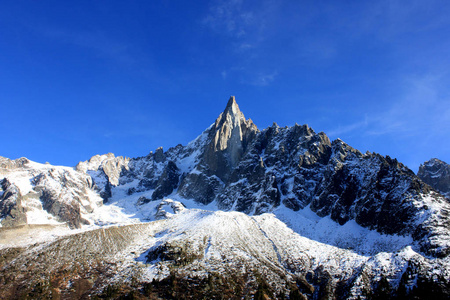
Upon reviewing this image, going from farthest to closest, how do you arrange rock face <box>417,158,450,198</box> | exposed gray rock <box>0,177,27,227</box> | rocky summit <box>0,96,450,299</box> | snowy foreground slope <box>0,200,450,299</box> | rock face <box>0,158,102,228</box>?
rock face <box>0,158,102,228</box>, exposed gray rock <box>0,177,27,227</box>, rock face <box>417,158,450,198</box>, snowy foreground slope <box>0,200,450,299</box>, rocky summit <box>0,96,450,299</box>

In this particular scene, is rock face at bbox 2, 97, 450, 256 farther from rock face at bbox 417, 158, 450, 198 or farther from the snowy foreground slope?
rock face at bbox 417, 158, 450, 198

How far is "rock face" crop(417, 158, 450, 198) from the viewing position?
142 meters

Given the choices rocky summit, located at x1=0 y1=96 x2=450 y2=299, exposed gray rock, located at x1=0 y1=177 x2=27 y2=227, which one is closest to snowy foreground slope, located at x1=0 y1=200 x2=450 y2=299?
rocky summit, located at x1=0 y1=96 x2=450 y2=299

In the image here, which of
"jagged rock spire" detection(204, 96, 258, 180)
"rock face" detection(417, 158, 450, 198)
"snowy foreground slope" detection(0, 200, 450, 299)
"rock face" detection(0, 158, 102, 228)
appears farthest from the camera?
"jagged rock spire" detection(204, 96, 258, 180)

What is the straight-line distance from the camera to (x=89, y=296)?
5938cm

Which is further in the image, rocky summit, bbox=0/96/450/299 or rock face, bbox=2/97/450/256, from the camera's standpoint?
rock face, bbox=2/97/450/256

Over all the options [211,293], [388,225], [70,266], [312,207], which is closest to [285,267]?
[211,293]

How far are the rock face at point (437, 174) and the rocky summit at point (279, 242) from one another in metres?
0.62

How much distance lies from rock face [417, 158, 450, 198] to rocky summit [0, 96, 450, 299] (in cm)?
62

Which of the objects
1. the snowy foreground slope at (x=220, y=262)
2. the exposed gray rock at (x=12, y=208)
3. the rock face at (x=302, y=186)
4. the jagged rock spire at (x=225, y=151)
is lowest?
the snowy foreground slope at (x=220, y=262)

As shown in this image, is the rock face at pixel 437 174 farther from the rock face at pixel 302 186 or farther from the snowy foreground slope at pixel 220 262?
the snowy foreground slope at pixel 220 262

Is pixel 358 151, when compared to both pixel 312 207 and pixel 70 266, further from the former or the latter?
pixel 70 266

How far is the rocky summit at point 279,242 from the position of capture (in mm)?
62344

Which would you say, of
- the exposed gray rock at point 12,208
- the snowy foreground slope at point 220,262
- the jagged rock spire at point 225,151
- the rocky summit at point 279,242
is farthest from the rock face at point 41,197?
the snowy foreground slope at point 220,262
